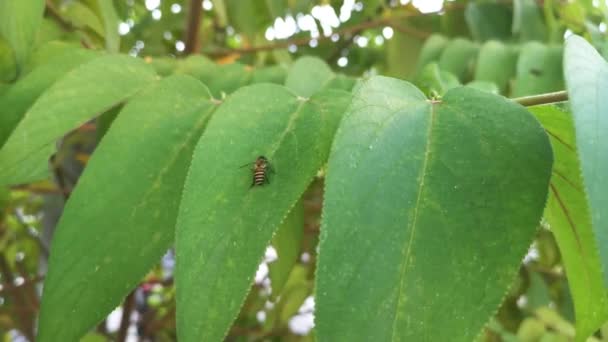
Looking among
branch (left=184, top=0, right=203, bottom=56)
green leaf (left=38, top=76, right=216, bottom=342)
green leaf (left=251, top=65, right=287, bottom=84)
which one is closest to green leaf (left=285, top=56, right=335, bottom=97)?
green leaf (left=251, top=65, right=287, bottom=84)

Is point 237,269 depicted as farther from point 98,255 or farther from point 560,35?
point 560,35

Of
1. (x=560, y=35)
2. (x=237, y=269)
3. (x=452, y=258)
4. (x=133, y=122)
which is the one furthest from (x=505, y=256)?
(x=560, y=35)

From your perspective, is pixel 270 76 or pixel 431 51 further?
pixel 431 51

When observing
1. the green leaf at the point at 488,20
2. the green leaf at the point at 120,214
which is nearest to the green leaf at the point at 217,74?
the green leaf at the point at 120,214

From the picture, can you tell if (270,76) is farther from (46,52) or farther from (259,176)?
(259,176)

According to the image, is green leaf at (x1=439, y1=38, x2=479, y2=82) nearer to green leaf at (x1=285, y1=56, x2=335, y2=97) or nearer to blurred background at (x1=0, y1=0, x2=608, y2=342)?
blurred background at (x1=0, y1=0, x2=608, y2=342)

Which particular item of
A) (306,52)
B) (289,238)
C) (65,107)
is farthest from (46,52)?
(306,52)

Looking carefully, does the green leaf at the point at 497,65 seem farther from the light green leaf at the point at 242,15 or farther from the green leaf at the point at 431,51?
the light green leaf at the point at 242,15
